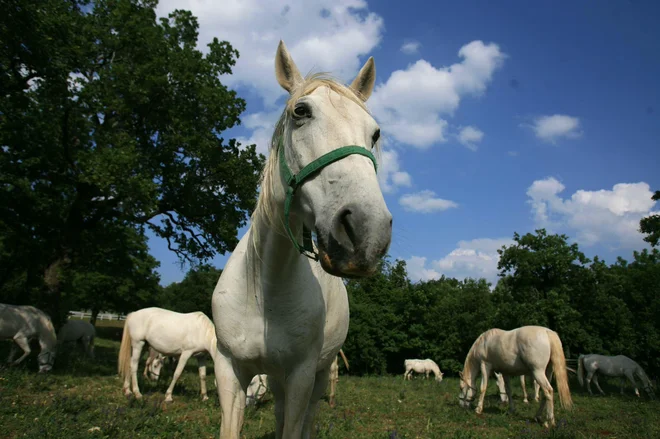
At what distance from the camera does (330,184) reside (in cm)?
139

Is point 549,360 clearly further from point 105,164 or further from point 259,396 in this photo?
point 105,164

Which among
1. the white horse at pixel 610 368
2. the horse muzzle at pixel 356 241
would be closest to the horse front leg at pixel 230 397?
the horse muzzle at pixel 356 241

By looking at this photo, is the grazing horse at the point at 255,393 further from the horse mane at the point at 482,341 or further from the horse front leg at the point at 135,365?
the horse mane at the point at 482,341

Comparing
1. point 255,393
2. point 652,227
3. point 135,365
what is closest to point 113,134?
point 135,365

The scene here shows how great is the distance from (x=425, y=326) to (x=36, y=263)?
69.3 ft

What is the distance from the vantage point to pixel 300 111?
168 centimetres

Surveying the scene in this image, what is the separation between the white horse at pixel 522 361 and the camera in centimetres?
868

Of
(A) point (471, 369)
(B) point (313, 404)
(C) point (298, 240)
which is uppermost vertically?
(C) point (298, 240)

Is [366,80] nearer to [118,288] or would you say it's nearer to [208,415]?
[208,415]

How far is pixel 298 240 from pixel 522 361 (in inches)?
389

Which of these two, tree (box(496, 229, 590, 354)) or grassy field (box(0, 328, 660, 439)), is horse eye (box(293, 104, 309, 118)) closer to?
grassy field (box(0, 328, 660, 439))

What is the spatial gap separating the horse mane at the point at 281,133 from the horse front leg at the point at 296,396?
2.43ft

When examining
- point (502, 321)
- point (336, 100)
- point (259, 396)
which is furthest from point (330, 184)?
point (502, 321)

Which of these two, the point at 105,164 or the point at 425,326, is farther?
the point at 425,326
